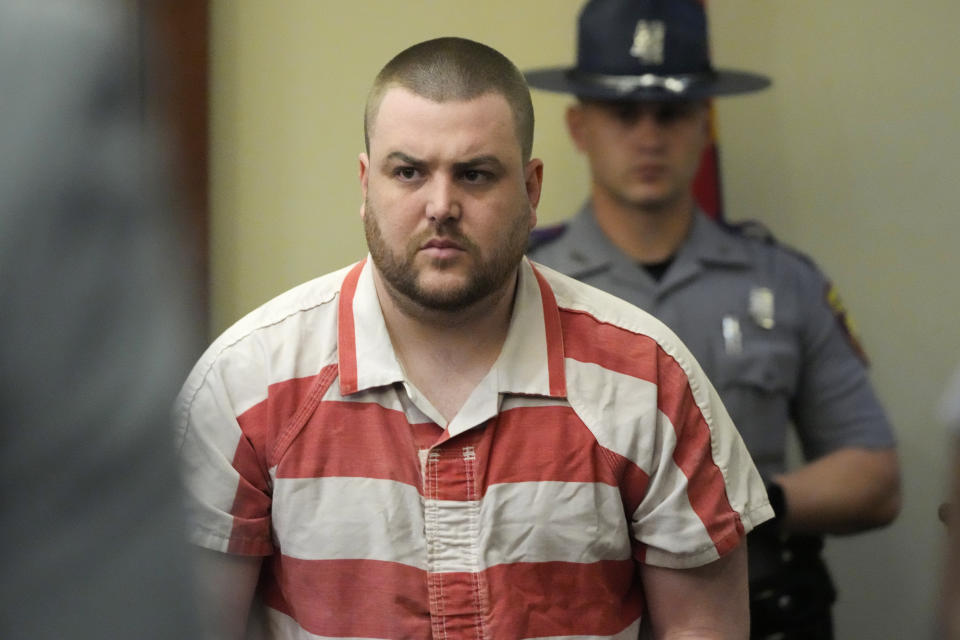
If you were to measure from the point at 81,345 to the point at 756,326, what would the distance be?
1773mm

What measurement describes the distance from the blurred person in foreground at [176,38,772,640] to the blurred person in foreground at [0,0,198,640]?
2.69 ft

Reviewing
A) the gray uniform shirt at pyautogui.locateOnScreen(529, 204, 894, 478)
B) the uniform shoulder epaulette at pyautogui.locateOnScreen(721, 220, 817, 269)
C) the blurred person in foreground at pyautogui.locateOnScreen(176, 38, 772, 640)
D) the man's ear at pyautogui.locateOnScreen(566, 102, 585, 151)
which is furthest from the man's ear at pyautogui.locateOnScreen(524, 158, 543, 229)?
the uniform shoulder epaulette at pyautogui.locateOnScreen(721, 220, 817, 269)

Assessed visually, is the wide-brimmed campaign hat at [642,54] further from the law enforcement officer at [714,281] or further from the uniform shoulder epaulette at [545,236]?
the uniform shoulder epaulette at [545,236]

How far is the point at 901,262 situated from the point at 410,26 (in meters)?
1.14

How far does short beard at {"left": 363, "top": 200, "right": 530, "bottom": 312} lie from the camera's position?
154cm

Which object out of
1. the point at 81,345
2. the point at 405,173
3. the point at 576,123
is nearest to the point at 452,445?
the point at 405,173

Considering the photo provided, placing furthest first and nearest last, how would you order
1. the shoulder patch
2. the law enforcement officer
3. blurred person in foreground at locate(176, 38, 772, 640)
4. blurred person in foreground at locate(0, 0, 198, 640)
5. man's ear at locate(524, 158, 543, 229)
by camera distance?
the shoulder patch
the law enforcement officer
man's ear at locate(524, 158, 543, 229)
blurred person in foreground at locate(176, 38, 772, 640)
blurred person in foreground at locate(0, 0, 198, 640)

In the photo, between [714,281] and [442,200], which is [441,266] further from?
[714,281]

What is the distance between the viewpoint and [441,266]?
153 centimetres

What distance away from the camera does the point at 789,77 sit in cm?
274

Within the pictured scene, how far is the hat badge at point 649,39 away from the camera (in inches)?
93.4

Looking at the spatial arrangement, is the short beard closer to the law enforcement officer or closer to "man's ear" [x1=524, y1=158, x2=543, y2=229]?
"man's ear" [x1=524, y1=158, x2=543, y2=229]

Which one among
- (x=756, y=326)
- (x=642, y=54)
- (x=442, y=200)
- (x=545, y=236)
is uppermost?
(x=642, y=54)

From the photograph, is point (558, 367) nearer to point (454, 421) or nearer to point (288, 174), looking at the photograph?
point (454, 421)
